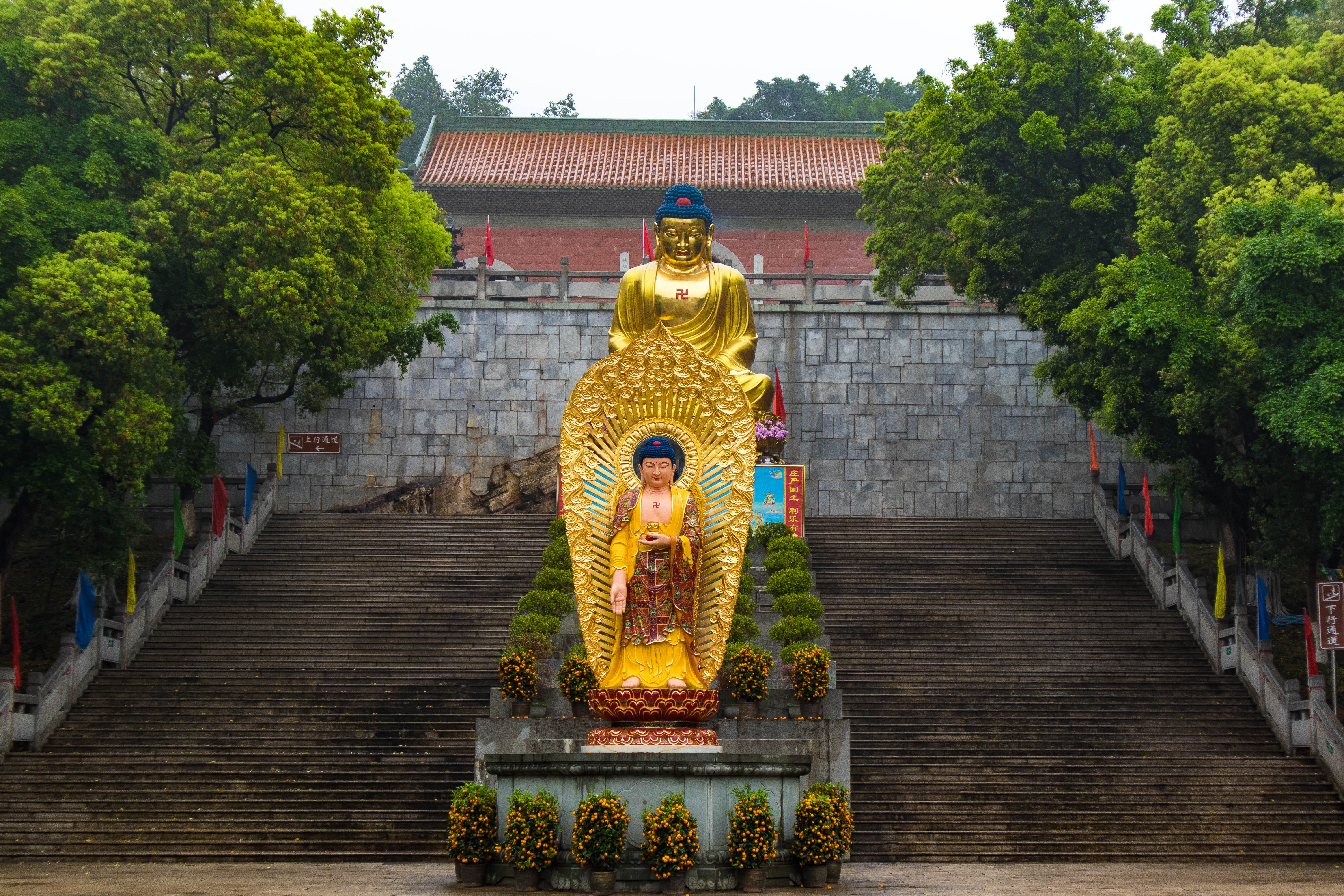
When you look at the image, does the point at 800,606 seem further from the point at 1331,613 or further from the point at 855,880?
the point at 1331,613

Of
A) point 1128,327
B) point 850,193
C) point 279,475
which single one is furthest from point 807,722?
point 850,193

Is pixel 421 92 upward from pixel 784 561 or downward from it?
upward

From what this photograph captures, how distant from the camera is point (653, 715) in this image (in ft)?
36.5

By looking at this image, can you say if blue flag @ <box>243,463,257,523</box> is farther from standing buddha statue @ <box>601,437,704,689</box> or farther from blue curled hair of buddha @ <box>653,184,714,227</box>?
standing buddha statue @ <box>601,437,704,689</box>

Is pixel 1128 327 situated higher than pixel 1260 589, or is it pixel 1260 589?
pixel 1128 327

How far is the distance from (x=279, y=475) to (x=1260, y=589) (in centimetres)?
1627

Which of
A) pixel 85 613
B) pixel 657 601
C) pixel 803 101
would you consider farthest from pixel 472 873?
pixel 803 101

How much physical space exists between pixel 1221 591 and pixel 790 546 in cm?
607

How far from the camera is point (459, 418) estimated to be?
25312 mm

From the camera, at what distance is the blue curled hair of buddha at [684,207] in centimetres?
1756

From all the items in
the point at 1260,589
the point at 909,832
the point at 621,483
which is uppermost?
the point at 621,483

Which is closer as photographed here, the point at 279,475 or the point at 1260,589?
the point at 1260,589

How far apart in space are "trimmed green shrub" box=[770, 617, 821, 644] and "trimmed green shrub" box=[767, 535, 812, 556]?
210cm

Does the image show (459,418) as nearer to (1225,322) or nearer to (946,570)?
(946,570)
